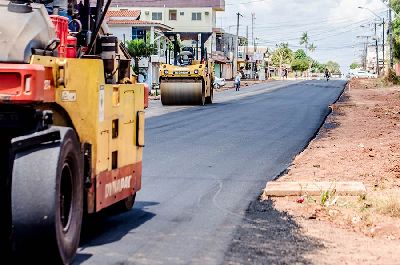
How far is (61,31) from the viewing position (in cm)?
819

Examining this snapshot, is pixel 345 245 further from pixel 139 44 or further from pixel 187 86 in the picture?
pixel 139 44

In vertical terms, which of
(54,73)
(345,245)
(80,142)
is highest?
(54,73)

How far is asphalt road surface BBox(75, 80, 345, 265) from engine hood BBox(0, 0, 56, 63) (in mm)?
1847

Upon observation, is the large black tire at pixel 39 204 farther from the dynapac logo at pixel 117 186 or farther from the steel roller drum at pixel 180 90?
the steel roller drum at pixel 180 90

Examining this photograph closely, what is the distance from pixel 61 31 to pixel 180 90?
32299 mm

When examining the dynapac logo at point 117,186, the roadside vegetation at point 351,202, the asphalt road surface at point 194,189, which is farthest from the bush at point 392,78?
the dynapac logo at point 117,186

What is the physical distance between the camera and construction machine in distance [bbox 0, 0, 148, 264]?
659cm

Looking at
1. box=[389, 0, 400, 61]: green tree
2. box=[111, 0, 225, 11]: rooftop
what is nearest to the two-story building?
box=[111, 0, 225, 11]: rooftop

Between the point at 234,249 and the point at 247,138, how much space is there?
1414 centimetres

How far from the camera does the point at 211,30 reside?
119m

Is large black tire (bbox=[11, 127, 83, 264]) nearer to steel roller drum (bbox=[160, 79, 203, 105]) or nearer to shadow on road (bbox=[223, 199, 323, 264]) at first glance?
shadow on road (bbox=[223, 199, 323, 264])

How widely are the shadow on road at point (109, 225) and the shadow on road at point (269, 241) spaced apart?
3.77 feet

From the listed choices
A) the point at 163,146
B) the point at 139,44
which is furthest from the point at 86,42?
the point at 139,44

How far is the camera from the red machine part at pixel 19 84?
6.60 m
